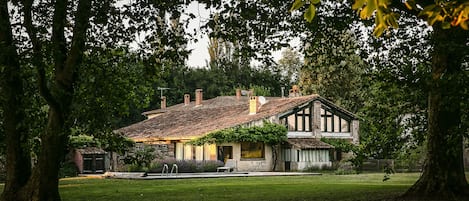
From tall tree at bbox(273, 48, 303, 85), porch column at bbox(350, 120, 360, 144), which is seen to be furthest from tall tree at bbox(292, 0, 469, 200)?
tall tree at bbox(273, 48, 303, 85)

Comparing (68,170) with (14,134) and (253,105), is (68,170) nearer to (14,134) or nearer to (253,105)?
(253,105)

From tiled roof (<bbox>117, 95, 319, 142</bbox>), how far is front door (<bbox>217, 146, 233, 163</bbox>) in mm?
1547

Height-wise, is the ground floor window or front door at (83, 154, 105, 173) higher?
the ground floor window

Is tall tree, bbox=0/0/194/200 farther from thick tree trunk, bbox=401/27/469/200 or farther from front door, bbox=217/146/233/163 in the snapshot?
front door, bbox=217/146/233/163

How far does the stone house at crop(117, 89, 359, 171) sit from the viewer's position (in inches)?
1710

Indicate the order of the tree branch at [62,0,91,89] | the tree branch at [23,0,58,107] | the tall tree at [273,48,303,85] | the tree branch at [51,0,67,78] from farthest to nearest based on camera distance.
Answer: the tall tree at [273,48,303,85] < the tree branch at [51,0,67,78] < the tree branch at [62,0,91,89] < the tree branch at [23,0,58,107]

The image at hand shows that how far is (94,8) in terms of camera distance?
41.2 ft

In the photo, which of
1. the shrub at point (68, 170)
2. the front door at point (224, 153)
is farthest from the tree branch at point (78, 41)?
the front door at point (224, 153)

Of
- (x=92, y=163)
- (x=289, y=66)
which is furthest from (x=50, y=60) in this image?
(x=289, y=66)

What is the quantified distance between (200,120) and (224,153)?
20.0ft

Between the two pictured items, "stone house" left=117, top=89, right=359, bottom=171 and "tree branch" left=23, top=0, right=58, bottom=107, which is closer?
"tree branch" left=23, top=0, right=58, bottom=107

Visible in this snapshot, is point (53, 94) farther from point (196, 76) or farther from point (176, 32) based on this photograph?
point (196, 76)

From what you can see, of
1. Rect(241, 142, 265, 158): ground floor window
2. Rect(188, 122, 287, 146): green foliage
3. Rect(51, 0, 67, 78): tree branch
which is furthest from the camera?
Rect(241, 142, 265, 158): ground floor window

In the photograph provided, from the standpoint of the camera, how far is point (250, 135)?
4222 cm
